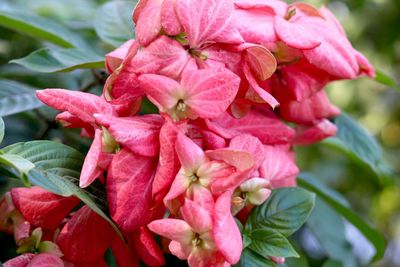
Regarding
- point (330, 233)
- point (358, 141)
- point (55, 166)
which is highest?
point (55, 166)

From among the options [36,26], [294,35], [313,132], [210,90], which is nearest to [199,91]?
[210,90]

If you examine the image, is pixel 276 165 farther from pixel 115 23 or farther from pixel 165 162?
pixel 115 23

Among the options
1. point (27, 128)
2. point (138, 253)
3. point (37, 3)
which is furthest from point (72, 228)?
point (37, 3)

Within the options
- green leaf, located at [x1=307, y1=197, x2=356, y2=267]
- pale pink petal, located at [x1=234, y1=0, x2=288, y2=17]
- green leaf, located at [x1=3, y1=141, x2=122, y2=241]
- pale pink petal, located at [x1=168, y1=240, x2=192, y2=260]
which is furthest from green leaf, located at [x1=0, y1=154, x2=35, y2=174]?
green leaf, located at [x1=307, y1=197, x2=356, y2=267]

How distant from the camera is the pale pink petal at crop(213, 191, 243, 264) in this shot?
444mm

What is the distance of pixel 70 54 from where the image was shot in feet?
2.19

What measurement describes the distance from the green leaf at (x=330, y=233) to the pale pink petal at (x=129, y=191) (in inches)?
14.8

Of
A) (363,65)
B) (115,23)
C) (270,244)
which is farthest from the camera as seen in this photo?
(115,23)

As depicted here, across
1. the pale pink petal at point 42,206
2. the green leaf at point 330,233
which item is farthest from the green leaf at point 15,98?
the green leaf at point 330,233

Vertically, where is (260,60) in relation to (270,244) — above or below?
above

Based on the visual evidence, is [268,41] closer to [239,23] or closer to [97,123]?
[239,23]

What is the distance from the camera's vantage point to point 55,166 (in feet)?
1.62

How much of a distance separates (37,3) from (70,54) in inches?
23.5

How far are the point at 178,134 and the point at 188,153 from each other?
2 centimetres
